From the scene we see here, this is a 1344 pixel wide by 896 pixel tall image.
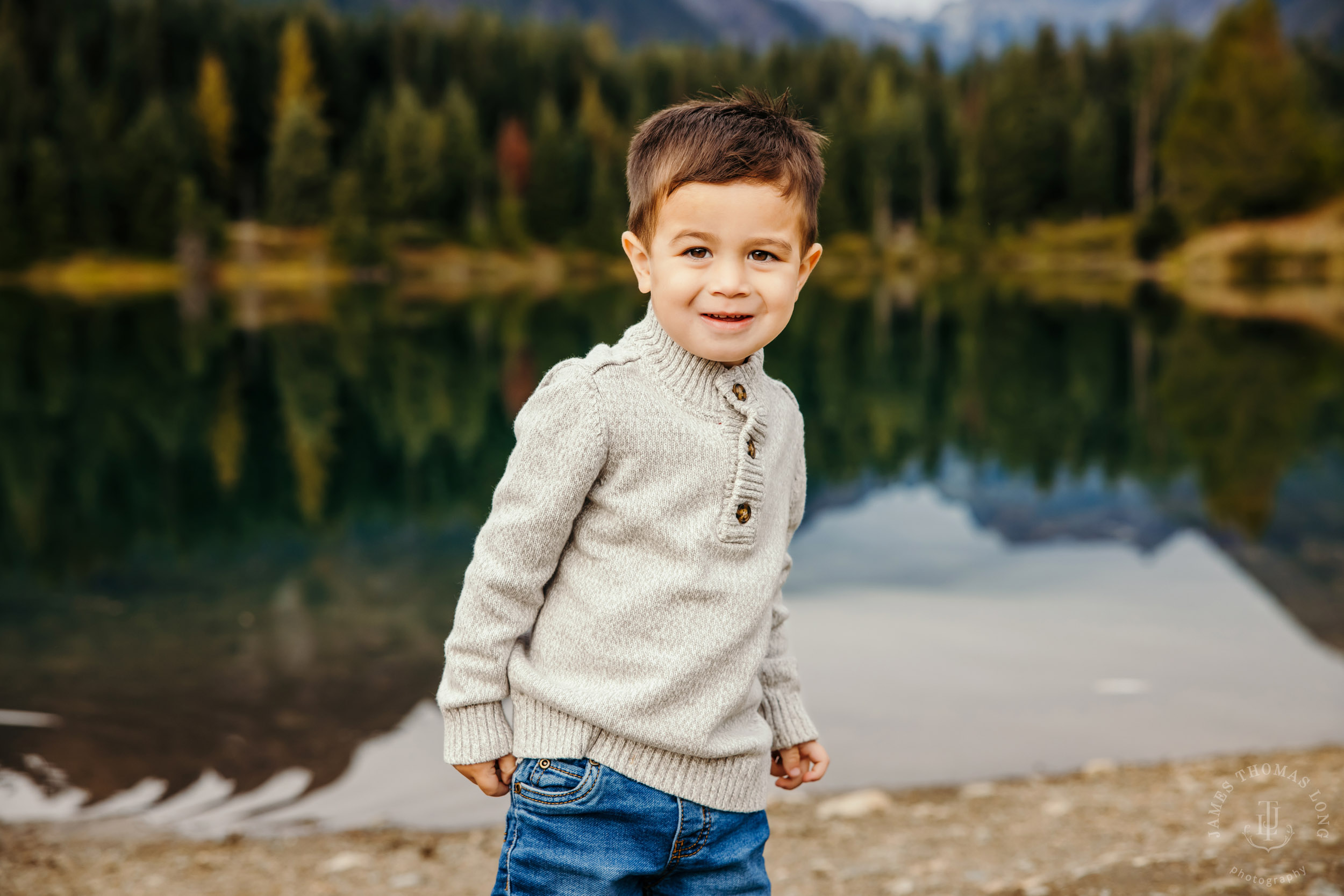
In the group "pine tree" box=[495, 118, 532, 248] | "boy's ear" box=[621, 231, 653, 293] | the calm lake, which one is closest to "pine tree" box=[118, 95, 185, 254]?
"pine tree" box=[495, 118, 532, 248]

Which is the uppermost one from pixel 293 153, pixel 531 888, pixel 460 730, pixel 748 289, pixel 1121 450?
pixel 293 153

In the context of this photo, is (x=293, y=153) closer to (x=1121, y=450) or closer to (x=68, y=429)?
Result: (x=68, y=429)

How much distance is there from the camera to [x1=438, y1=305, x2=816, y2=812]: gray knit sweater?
88.4 inches

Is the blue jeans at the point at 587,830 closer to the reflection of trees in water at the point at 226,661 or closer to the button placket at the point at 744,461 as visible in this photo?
the button placket at the point at 744,461

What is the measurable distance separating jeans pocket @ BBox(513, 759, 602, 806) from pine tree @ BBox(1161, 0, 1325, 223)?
47.7 metres

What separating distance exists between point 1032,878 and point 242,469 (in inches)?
438

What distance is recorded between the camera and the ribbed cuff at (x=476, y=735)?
7.39ft

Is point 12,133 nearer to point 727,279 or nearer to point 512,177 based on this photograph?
point 512,177

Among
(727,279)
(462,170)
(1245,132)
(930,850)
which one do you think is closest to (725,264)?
(727,279)

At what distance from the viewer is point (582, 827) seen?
89.0 inches

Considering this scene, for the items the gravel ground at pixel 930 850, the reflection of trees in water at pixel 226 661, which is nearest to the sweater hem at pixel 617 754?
the gravel ground at pixel 930 850

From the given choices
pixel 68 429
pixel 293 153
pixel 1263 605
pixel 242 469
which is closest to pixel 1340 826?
pixel 1263 605

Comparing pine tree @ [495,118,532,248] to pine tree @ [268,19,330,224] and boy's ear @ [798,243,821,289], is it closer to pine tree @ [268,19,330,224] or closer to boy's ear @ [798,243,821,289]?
pine tree @ [268,19,330,224]

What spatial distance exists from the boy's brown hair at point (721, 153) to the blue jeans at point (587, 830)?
1.02 metres
